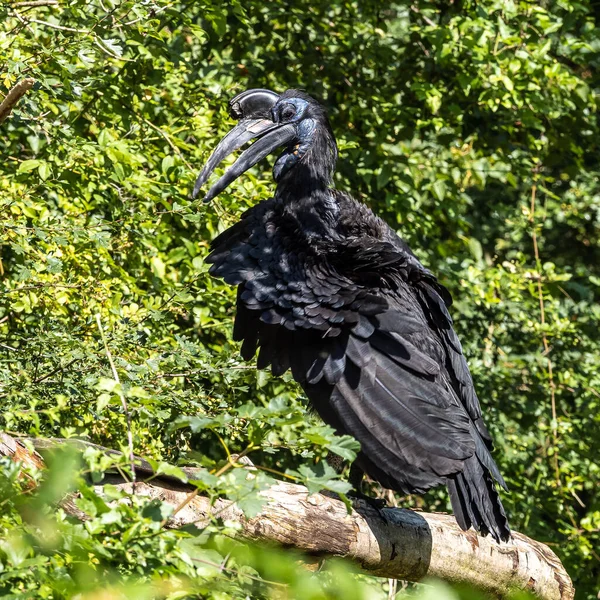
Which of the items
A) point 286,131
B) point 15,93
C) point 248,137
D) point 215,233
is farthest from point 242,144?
Answer: point 15,93

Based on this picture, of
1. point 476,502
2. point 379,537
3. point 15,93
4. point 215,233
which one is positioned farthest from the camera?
point 215,233

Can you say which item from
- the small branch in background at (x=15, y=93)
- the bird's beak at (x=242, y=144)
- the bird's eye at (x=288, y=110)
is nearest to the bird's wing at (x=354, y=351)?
the bird's beak at (x=242, y=144)

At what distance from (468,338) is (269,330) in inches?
95.0

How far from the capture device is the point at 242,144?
411cm

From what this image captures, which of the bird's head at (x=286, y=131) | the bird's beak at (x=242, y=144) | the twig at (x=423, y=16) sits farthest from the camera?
the twig at (x=423, y=16)

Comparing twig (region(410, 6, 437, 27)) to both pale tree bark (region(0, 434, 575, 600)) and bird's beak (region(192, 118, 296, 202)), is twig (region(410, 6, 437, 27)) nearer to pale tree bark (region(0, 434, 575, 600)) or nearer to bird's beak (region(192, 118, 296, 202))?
bird's beak (region(192, 118, 296, 202))

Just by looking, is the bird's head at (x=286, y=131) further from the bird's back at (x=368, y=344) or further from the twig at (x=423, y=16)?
the twig at (x=423, y=16)

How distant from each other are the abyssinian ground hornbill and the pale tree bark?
0.15 meters

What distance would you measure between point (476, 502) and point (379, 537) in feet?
1.31

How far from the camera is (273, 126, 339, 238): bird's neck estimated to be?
393 centimetres

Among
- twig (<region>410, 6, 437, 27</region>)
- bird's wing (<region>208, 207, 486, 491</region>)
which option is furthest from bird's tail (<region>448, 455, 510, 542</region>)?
twig (<region>410, 6, 437, 27</region>)

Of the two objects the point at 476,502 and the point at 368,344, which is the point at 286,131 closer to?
the point at 368,344

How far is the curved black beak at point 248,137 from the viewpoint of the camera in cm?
385

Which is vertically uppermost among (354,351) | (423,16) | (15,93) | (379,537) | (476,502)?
(423,16)
